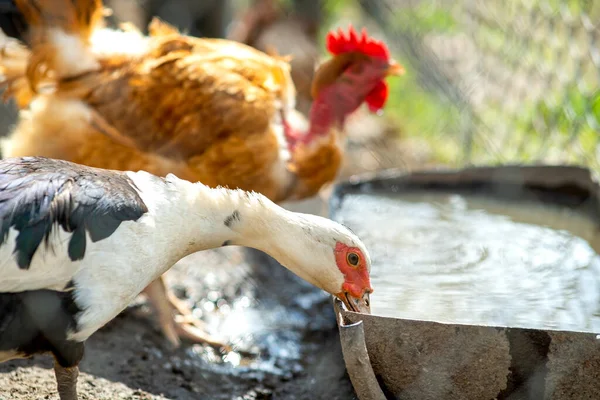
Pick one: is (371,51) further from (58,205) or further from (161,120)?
(58,205)

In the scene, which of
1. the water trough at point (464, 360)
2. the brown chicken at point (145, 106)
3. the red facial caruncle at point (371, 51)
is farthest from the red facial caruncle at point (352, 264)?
the red facial caruncle at point (371, 51)

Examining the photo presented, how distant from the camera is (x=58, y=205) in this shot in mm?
1944

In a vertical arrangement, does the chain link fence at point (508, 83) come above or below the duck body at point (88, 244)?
below

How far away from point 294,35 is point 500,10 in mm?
1628

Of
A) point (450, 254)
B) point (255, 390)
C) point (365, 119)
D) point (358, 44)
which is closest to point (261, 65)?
point (358, 44)

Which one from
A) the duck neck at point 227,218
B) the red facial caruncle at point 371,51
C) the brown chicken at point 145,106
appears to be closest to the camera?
the duck neck at point 227,218

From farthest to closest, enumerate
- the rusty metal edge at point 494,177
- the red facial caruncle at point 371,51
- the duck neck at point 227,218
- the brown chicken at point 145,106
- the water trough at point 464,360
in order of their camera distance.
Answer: the red facial caruncle at point 371,51
the rusty metal edge at point 494,177
the brown chicken at point 145,106
the duck neck at point 227,218
the water trough at point 464,360

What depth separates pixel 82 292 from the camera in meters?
1.89

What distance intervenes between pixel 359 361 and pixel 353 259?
387mm

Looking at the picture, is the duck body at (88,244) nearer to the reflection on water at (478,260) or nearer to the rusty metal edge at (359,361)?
the rusty metal edge at (359,361)

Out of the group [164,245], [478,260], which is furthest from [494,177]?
[164,245]

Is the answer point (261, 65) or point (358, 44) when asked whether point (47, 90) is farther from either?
point (358, 44)

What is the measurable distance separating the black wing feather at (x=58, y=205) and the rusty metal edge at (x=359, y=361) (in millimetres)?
641

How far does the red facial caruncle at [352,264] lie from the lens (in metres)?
2.24
